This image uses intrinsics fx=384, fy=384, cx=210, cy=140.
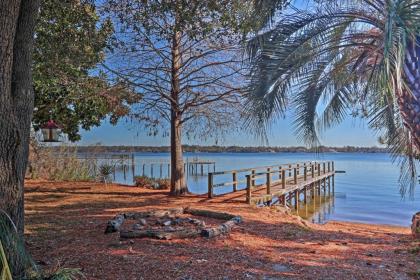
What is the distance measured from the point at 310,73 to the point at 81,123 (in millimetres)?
8920

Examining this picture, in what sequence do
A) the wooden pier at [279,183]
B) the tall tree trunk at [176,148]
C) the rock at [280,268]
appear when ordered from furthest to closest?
the tall tree trunk at [176,148]
the wooden pier at [279,183]
the rock at [280,268]

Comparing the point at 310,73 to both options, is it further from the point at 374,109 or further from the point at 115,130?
the point at 115,130

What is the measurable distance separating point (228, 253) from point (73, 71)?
6390mm

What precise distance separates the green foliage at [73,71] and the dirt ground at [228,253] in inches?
127

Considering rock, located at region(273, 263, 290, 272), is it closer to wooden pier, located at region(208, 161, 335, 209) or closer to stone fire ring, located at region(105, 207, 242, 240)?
stone fire ring, located at region(105, 207, 242, 240)

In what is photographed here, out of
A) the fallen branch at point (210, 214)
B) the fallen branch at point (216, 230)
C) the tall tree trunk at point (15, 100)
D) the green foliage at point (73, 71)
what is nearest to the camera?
the tall tree trunk at point (15, 100)

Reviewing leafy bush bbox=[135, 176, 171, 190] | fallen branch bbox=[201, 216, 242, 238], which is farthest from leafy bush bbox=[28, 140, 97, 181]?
fallen branch bbox=[201, 216, 242, 238]

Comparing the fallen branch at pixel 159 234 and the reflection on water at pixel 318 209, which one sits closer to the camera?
the fallen branch at pixel 159 234

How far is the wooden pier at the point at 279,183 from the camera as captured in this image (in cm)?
1202

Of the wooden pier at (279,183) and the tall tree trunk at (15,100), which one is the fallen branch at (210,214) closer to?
the wooden pier at (279,183)

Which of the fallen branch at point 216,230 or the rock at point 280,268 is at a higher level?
the fallen branch at point 216,230

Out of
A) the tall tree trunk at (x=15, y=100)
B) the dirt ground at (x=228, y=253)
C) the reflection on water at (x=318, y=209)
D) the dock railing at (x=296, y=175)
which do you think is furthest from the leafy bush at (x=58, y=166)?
the tall tree trunk at (x=15, y=100)

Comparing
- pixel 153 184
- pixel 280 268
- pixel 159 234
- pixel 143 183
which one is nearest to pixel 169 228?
pixel 159 234

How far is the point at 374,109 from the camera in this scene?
6.05m
